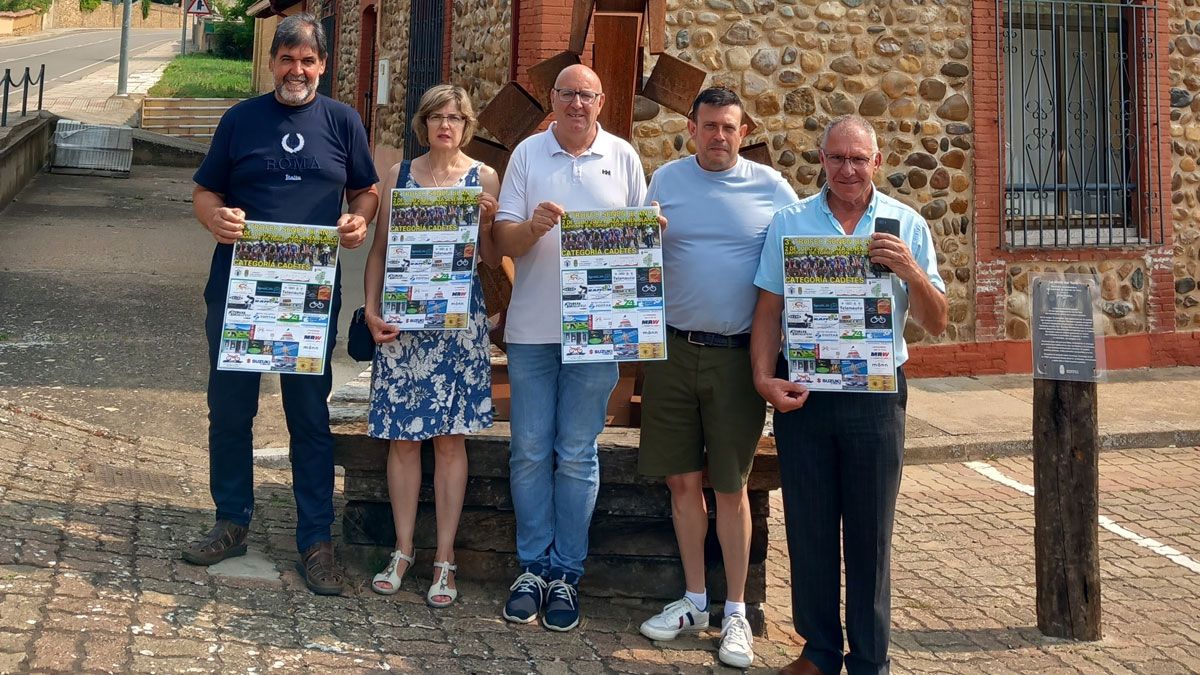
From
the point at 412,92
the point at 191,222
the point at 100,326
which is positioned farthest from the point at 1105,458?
the point at 191,222

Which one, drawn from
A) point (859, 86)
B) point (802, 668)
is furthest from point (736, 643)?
point (859, 86)

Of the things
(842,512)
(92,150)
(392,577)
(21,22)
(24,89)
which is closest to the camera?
(842,512)

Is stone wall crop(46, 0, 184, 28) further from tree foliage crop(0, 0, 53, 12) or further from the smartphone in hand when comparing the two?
the smartphone in hand

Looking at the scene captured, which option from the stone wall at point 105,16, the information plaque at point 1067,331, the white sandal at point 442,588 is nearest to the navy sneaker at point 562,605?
the white sandal at point 442,588

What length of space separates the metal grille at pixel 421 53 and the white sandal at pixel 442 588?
24.9 feet

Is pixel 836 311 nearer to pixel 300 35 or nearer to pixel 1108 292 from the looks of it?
pixel 300 35

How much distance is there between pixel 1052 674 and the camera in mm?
4293

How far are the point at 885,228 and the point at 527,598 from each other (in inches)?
73.4

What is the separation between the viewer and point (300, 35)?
431cm

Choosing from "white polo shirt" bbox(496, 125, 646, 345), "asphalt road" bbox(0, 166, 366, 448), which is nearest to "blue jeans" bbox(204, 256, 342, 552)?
"white polo shirt" bbox(496, 125, 646, 345)

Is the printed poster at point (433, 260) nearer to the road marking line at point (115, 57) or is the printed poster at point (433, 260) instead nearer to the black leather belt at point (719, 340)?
the black leather belt at point (719, 340)

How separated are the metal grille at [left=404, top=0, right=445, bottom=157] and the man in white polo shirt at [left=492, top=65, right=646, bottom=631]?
24.6ft

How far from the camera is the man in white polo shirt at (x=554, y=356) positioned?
4.16 metres

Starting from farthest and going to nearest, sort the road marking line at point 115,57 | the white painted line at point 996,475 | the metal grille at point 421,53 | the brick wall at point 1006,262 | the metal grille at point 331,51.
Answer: the road marking line at point 115,57
the metal grille at point 331,51
the metal grille at point 421,53
the brick wall at point 1006,262
the white painted line at point 996,475
